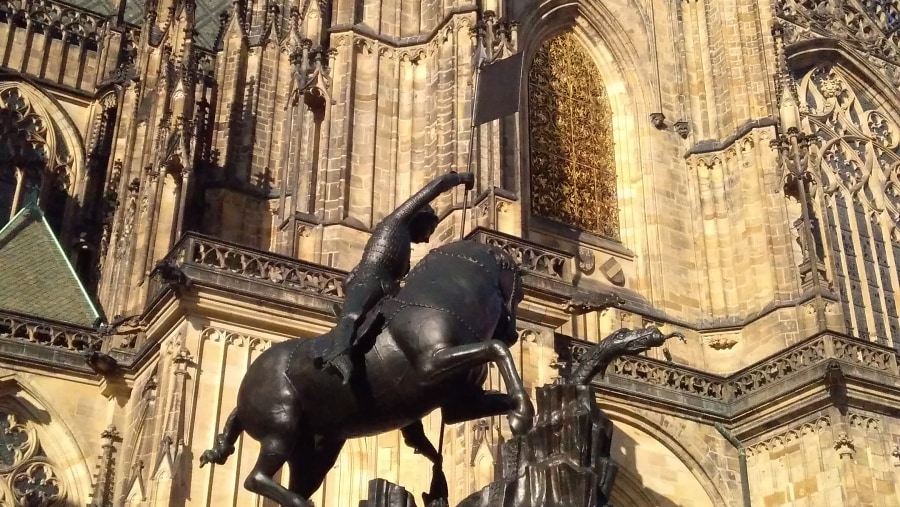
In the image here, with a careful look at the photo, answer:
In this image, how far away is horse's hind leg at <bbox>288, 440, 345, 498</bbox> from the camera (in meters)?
5.96

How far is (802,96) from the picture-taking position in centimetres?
2403

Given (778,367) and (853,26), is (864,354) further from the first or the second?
(853,26)

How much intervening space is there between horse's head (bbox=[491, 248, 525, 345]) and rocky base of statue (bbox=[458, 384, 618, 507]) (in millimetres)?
552

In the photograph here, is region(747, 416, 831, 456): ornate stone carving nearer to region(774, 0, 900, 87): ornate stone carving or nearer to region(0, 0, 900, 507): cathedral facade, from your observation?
region(0, 0, 900, 507): cathedral facade

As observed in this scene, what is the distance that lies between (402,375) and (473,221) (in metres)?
10.4

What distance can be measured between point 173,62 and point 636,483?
35.4ft

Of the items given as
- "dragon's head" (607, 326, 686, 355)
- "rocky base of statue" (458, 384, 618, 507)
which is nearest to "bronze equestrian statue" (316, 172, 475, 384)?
"rocky base of statue" (458, 384, 618, 507)

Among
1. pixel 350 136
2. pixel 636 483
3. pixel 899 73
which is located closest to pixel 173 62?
pixel 350 136

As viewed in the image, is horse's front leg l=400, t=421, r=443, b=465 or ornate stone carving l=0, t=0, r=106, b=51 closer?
horse's front leg l=400, t=421, r=443, b=465

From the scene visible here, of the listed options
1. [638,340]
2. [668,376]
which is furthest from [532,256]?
[638,340]

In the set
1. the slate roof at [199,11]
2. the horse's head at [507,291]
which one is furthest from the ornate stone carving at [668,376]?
the slate roof at [199,11]

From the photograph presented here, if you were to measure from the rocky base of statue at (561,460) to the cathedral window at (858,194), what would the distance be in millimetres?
15924

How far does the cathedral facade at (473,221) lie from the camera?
13.6 m

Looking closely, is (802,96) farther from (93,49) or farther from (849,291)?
(93,49)
